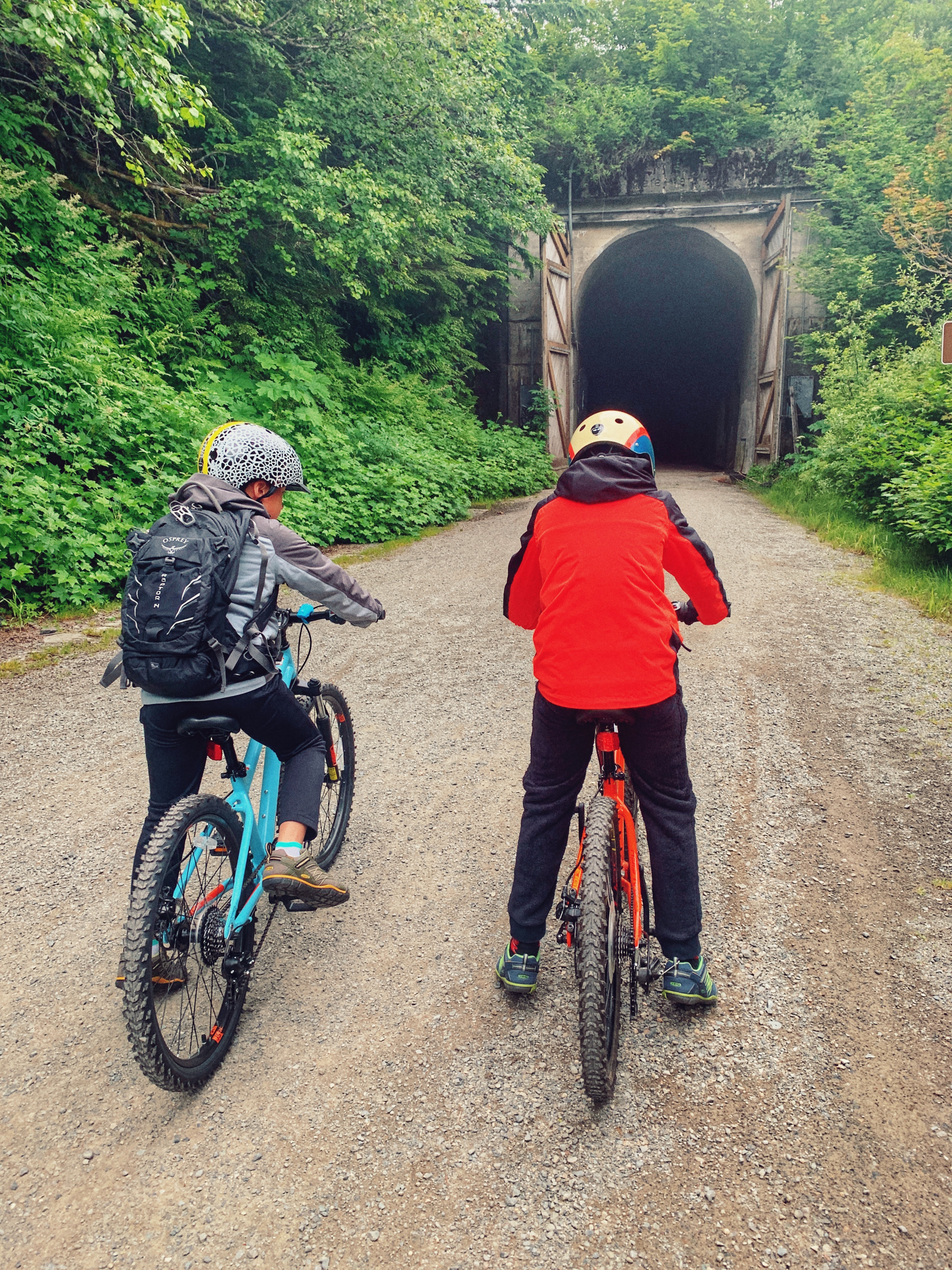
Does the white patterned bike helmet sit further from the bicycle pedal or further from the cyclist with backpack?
the bicycle pedal

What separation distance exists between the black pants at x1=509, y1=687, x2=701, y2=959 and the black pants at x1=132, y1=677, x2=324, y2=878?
0.76 meters

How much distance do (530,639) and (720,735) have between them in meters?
2.29

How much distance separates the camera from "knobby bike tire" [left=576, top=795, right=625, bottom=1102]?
6.95ft

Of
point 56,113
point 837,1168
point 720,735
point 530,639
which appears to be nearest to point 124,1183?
point 837,1168

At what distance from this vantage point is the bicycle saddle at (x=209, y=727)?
243 cm

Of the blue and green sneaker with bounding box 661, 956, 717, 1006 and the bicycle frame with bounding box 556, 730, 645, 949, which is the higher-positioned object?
the bicycle frame with bounding box 556, 730, 645, 949

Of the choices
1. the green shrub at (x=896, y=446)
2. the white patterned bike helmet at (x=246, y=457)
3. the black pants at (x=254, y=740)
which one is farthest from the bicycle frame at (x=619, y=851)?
the green shrub at (x=896, y=446)

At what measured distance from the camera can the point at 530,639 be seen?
6707 millimetres

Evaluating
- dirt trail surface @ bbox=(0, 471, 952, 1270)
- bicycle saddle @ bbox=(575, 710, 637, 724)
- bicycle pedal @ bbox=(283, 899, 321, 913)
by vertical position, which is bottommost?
dirt trail surface @ bbox=(0, 471, 952, 1270)

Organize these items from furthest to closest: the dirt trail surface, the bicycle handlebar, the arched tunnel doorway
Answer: the arched tunnel doorway < the bicycle handlebar < the dirt trail surface

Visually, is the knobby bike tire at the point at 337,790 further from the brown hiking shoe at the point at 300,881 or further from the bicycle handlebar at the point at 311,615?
the brown hiking shoe at the point at 300,881

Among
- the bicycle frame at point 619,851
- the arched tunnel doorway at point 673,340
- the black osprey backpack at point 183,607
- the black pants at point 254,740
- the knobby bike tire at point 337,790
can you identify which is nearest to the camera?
Answer: the black osprey backpack at point 183,607

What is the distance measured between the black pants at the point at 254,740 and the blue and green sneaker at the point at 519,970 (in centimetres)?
78

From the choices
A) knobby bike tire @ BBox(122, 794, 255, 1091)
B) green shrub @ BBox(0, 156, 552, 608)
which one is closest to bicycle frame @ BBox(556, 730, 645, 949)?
knobby bike tire @ BBox(122, 794, 255, 1091)
